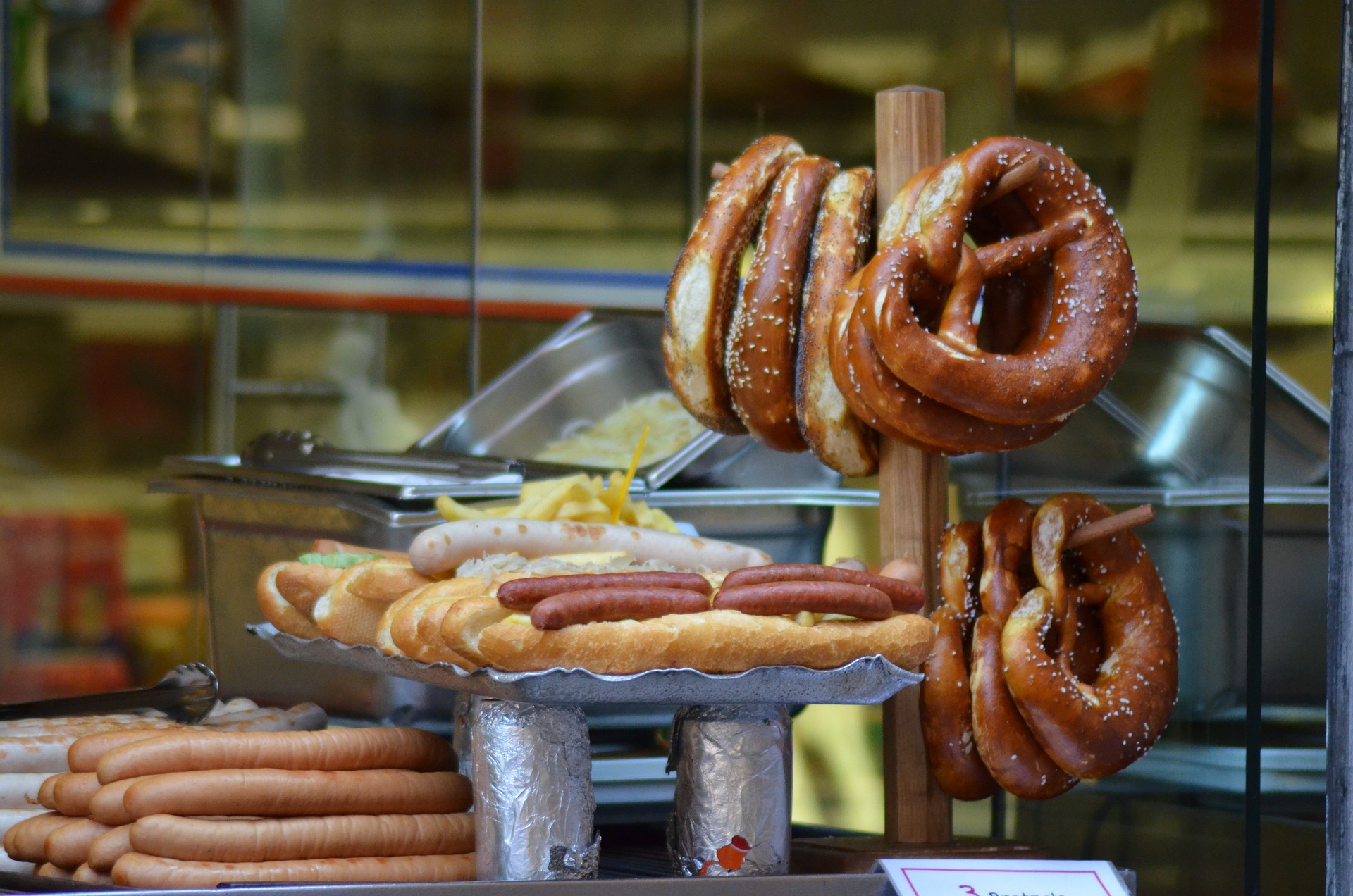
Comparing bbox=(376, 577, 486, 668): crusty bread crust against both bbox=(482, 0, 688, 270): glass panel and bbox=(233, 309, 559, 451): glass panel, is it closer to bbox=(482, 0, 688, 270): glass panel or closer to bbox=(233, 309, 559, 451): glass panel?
bbox=(233, 309, 559, 451): glass panel

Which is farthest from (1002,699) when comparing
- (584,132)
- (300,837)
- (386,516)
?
(584,132)

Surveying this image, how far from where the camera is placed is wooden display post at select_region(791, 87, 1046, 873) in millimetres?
2049

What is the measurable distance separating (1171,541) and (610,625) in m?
1.15

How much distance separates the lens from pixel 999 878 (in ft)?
5.50

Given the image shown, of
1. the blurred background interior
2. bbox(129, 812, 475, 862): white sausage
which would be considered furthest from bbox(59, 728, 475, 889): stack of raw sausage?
the blurred background interior

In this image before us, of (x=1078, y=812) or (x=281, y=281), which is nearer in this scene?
(x=1078, y=812)

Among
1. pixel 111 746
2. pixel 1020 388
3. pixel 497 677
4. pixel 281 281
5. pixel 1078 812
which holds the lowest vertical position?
pixel 1078 812

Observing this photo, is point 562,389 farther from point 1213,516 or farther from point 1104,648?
point 1104,648

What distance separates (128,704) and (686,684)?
45.8 inches

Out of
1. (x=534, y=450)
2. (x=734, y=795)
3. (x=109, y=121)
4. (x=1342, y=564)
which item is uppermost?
(x=109, y=121)

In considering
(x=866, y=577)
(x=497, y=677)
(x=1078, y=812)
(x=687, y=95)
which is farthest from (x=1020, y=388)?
(x=687, y=95)

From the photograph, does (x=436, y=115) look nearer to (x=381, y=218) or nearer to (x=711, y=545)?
(x=381, y=218)

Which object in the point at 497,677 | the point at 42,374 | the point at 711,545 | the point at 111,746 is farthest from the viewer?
the point at 42,374

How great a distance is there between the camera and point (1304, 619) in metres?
2.13
